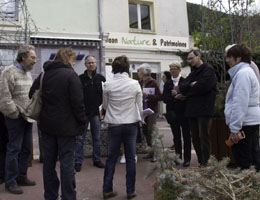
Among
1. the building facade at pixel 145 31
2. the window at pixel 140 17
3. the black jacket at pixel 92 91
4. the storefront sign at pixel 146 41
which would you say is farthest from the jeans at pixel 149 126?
the window at pixel 140 17

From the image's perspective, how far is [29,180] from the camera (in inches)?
185

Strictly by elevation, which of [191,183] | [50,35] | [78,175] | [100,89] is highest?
[50,35]

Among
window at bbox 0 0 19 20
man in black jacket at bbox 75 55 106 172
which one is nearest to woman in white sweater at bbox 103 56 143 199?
man in black jacket at bbox 75 55 106 172

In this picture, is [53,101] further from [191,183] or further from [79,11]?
[79,11]

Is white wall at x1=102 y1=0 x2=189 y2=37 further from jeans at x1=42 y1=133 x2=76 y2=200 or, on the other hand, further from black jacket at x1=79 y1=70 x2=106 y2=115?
jeans at x1=42 y1=133 x2=76 y2=200

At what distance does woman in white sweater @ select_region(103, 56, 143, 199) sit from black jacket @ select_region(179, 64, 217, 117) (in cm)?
106

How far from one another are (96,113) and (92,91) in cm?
39

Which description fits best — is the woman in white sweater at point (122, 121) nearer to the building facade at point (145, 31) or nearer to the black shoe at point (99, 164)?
the black shoe at point (99, 164)

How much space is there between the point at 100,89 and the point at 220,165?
3363mm

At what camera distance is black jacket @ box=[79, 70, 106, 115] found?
5.56 meters

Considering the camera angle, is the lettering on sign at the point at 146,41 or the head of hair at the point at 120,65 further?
the lettering on sign at the point at 146,41

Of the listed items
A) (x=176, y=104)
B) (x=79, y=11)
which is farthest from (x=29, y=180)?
(x=79, y=11)

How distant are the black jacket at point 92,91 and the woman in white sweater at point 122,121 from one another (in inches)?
56.2

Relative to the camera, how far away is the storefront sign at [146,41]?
51.9 ft
